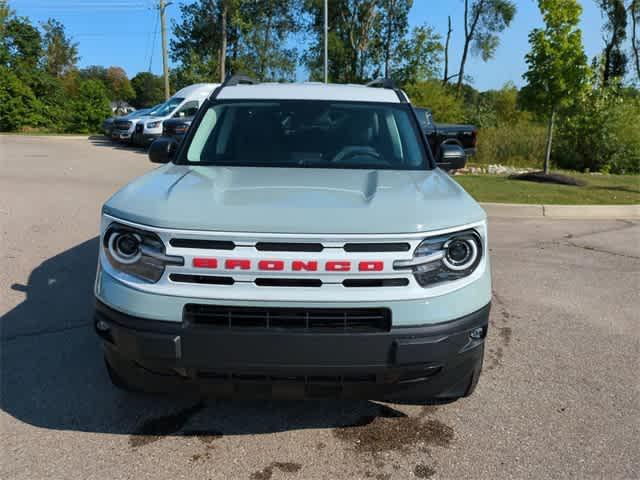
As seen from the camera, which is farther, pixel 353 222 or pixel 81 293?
pixel 81 293

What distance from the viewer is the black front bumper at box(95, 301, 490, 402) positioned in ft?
7.40

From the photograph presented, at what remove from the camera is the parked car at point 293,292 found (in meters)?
2.26

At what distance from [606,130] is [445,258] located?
1723cm

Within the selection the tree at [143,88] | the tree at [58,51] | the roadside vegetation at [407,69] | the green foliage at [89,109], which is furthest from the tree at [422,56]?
the tree at [143,88]

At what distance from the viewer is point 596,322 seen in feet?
14.6

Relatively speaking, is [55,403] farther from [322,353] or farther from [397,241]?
[397,241]

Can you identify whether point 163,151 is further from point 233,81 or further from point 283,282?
point 283,282

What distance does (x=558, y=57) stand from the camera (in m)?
12.2

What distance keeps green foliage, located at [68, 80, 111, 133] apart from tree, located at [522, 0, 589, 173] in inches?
896

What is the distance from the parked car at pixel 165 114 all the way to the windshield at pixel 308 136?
15.5 meters

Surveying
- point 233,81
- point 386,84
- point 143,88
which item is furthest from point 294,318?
point 143,88

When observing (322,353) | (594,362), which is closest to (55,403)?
(322,353)

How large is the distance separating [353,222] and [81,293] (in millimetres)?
3406

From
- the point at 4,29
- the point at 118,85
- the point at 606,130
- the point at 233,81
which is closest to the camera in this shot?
the point at 233,81
